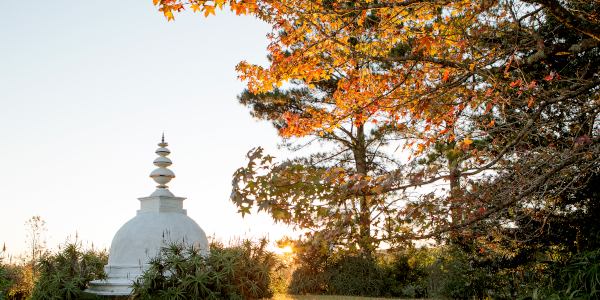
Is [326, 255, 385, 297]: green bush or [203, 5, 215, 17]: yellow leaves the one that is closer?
[203, 5, 215, 17]: yellow leaves

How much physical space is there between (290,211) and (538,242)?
6.80 metres

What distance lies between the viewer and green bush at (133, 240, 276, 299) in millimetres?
9766

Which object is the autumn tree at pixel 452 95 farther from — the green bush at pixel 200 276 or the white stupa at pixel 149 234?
the white stupa at pixel 149 234

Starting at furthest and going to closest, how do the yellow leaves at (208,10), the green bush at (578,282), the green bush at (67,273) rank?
1. the green bush at (67,273)
2. the green bush at (578,282)
3. the yellow leaves at (208,10)

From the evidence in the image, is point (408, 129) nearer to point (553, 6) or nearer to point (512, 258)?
point (553, 6)

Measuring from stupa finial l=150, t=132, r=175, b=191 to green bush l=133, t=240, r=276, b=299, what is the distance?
5.98 ft

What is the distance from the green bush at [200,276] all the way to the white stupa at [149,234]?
576 mm

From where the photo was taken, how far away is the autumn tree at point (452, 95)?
518 cm

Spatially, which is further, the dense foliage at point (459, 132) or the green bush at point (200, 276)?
the green bush at point (200, 276)

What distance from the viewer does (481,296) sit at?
11.2m

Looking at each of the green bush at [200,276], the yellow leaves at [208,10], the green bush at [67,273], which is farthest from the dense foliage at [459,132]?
the green bush at [67,273]

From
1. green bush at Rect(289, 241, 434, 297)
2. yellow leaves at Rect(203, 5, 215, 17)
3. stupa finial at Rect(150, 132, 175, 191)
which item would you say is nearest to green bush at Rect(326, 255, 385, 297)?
green bush at Rect(289, 241, 434, 297)

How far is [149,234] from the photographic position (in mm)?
11867

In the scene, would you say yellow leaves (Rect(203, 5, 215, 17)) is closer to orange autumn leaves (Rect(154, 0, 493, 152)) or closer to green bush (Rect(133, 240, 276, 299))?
orange autumn leaves (Rect(154, 0, 493, 152))
